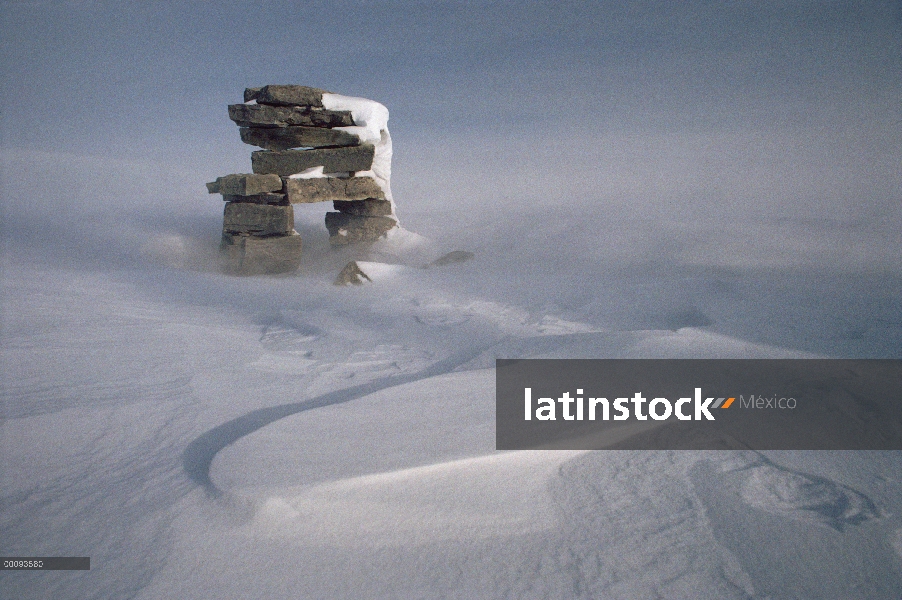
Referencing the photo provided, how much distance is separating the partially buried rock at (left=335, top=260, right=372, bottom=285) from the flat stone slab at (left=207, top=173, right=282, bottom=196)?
1781 mm

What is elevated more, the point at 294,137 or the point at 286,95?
the point at 286,95

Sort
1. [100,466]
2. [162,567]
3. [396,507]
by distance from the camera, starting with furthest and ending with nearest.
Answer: [100,466]
[396,507]
[162,567]

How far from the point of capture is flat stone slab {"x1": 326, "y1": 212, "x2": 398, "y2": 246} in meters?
8.79

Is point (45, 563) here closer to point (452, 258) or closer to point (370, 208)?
point (452, 258)

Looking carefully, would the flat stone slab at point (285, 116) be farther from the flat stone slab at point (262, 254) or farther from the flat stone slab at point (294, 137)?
the flat stone slab at point (262, 254)

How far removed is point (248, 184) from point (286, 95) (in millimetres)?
1291

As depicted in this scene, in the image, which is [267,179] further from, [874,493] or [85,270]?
[874,493]

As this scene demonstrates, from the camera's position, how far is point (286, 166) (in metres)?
7.54

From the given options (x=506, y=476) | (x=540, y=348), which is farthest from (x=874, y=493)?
(x=540, y=348)

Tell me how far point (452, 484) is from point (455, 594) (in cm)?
52

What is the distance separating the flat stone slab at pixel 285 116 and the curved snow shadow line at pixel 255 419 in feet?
16.4

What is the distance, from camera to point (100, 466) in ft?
7.72

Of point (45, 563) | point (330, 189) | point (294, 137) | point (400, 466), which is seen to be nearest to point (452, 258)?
point (330, 189)

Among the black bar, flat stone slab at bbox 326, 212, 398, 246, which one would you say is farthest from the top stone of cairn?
the black bar
